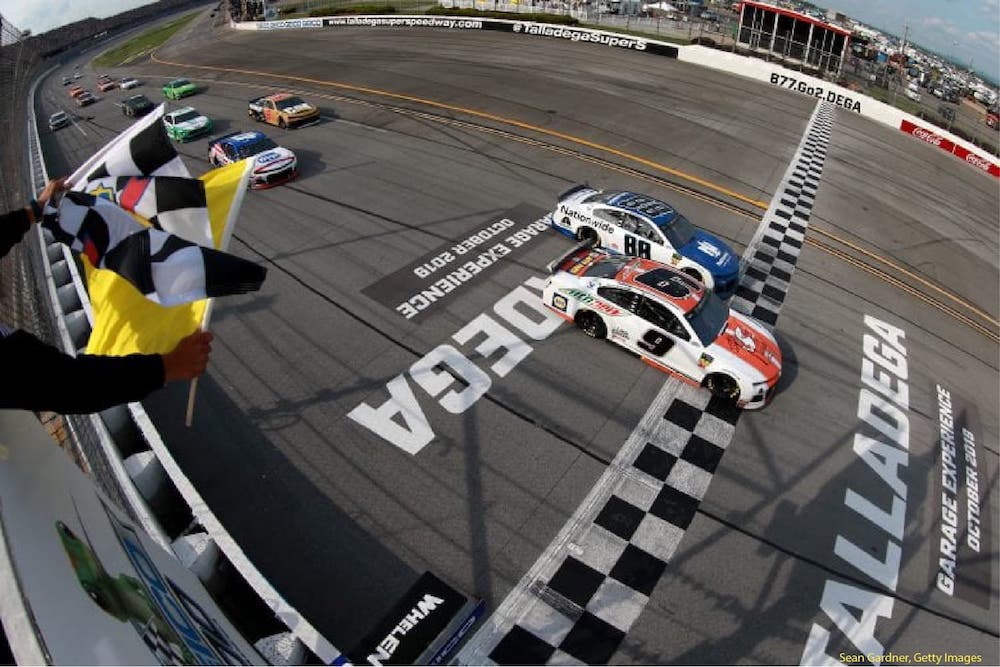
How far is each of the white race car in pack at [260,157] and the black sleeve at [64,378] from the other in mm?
16003

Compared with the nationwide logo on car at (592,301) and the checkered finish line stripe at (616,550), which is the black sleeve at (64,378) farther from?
the nationwide logo on car at (592,301)

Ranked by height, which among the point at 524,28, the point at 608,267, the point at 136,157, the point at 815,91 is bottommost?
the point at 608,267

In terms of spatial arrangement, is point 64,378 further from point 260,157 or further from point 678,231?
point 260,157

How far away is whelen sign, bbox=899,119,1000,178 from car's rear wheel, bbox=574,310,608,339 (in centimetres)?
2404

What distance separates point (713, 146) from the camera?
22312mm

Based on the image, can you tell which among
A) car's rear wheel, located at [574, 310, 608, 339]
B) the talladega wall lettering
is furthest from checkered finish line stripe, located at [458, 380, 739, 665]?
the talladega wall lettering

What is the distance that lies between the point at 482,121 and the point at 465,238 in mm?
10001

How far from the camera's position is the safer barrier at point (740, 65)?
26.4 meters

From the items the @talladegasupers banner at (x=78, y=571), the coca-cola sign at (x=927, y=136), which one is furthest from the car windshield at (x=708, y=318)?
the coca-cola sign at (x=927, y=136)

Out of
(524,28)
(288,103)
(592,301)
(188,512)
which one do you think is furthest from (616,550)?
(524,28)

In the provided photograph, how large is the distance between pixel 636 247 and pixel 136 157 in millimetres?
10767

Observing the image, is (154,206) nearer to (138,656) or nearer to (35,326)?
(138,656)

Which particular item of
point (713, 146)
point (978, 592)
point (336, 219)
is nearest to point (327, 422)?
point (336, 219)

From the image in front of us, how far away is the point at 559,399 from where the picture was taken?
10.8 metres
